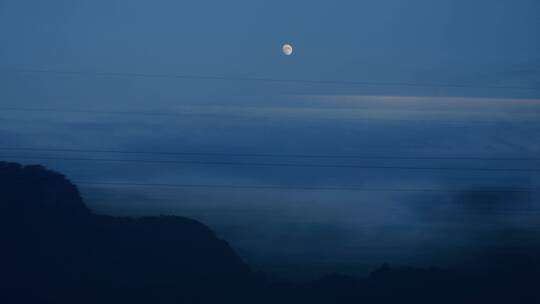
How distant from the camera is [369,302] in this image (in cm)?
452

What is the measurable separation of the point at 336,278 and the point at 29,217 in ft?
6.39

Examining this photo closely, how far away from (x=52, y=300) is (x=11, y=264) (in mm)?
338

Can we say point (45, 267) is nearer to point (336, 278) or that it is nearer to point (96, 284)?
point (96, 284)

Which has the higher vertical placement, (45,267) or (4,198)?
(4,198)

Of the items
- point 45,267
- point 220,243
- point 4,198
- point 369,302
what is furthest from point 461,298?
point 4,198

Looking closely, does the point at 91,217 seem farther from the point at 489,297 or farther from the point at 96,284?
the point at 489,297

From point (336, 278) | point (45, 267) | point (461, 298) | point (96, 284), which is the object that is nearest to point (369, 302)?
point (336, 278)

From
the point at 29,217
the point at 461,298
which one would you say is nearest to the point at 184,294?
the point at 29,217

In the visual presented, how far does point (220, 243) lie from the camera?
4.49 m

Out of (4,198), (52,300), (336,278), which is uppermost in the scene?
(4,198)

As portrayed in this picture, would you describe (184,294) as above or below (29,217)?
below

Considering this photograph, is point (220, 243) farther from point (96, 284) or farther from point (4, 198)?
point (4, 198)

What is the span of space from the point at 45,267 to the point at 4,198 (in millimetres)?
513

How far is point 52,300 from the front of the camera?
4492 mm
